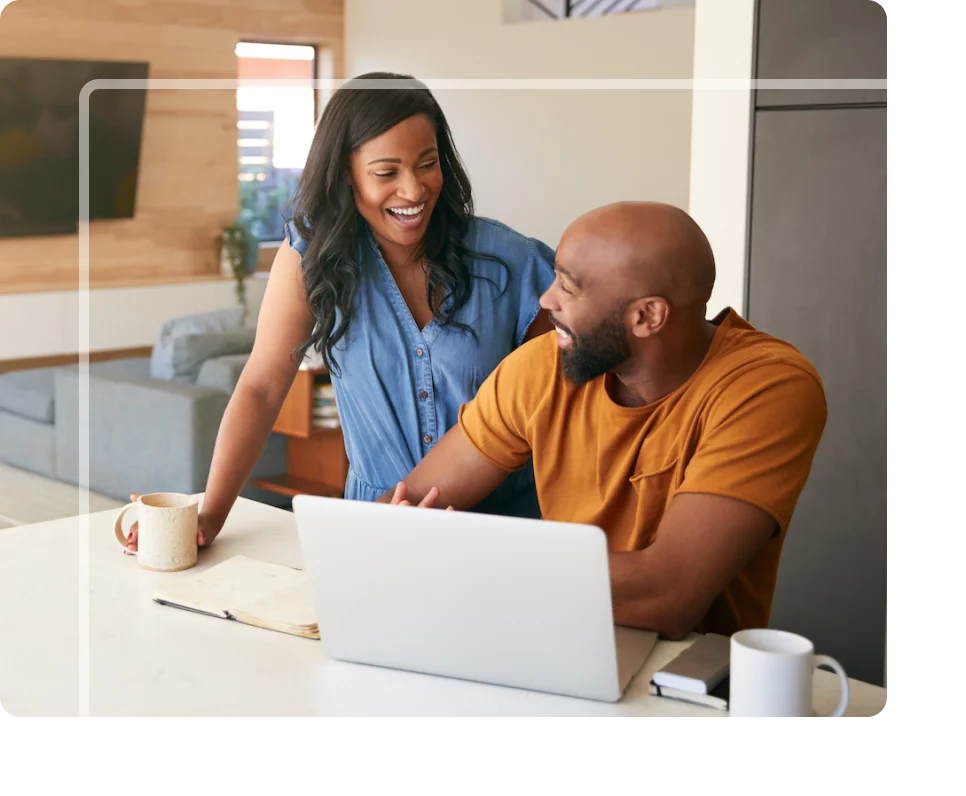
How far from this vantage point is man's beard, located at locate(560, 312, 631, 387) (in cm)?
151

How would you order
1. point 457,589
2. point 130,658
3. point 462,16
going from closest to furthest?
point 457,589 < point 130,658 < point 462,16

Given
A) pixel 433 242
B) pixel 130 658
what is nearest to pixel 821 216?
pixel 433 242

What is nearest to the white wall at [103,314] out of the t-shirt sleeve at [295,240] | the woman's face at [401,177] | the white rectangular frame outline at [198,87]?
the white rectangular frame outline at [198,87]

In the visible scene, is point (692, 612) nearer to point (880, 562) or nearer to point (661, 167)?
point (880, 562)

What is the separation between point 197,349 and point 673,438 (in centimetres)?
310

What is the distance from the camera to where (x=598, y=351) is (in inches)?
60.0

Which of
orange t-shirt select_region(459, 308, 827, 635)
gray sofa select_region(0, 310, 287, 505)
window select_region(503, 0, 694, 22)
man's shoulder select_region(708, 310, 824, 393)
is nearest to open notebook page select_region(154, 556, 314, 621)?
orange t-shirt select_region(459, 308, 827, 635)

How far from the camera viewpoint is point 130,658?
1.23 meters

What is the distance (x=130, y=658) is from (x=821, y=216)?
1587mm

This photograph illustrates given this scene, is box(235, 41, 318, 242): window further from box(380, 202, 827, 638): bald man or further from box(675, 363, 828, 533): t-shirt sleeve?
box(675, 363, 828, 533): t-shirt sleeve

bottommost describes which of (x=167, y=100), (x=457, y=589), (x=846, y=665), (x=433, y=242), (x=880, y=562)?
(x=846, y=665)

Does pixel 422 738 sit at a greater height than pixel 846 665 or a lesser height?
greater
